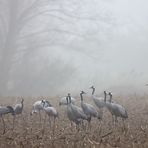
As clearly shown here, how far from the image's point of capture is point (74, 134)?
39.8 ft

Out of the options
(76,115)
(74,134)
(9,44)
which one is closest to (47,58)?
(9,44)

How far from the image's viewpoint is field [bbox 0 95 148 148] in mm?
10438

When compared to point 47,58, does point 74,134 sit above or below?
below

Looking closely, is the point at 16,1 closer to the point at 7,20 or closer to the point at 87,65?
the point at 7,20

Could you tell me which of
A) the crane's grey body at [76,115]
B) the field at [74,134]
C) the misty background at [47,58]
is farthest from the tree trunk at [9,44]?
the crane's grey body at [76,115]

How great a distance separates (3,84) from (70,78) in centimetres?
586

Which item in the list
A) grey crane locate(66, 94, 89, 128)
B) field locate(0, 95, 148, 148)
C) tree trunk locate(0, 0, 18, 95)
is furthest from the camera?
tree trunk locate(0, 0, 18, 95)

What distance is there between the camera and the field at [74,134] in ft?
34.2

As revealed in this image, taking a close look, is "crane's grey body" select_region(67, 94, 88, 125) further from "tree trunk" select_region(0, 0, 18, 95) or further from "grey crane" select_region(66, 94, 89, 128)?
"tree trunk" select_region(0, 0, 18, 95)

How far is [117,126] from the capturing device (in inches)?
545

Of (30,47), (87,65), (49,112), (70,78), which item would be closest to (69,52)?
(87,65)

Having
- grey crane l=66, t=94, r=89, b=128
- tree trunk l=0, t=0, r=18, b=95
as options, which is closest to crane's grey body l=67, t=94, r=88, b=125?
grey crane l=66, t=94, r=89, b=128

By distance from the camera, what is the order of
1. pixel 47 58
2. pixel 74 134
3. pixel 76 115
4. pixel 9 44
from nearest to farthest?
pixel 74 134, pixel 76 115, pixel 9 44, pixel 47 58

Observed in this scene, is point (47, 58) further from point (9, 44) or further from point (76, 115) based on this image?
point (76, 115)
